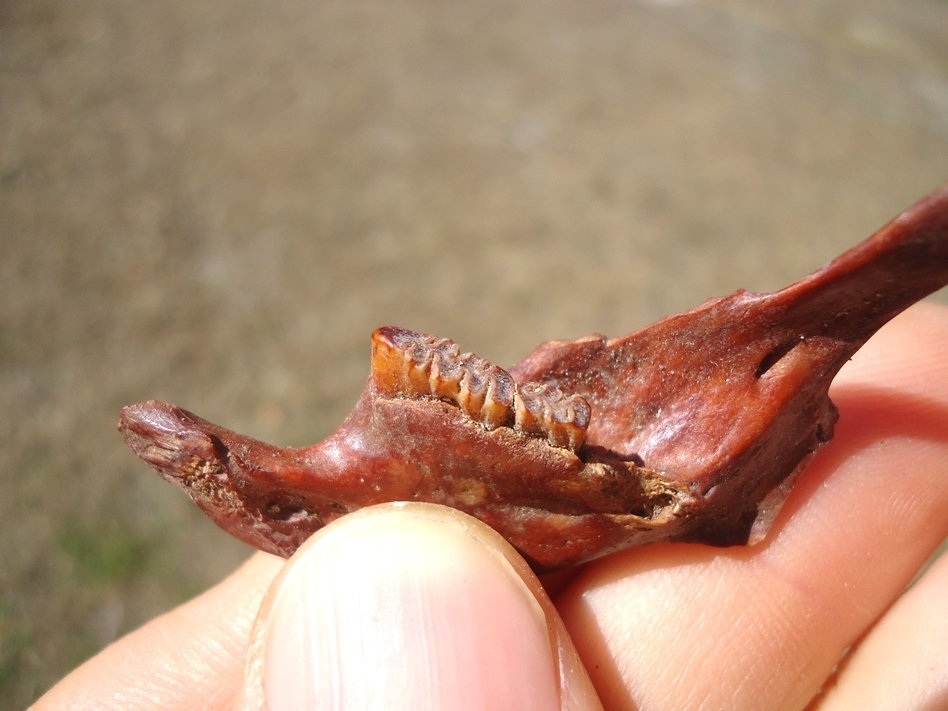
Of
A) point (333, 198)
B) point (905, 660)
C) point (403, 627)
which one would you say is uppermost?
point (333, 198)

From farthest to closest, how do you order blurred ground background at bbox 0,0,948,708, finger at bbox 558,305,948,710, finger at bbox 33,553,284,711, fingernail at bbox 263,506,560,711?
blurred ground background at bbox 0,0,948,708 → finger at bbox 33,553,284,711 → finger at bbox 558,305,948,710 → fingernail at bbox 263,506,560,711

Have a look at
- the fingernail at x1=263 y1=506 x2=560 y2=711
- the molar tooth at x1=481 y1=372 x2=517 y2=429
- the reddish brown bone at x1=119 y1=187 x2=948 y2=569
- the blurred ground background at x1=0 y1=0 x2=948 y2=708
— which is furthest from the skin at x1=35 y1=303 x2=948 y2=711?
the blurred ground background at x1=0 y1=0 x2=948 y2=708

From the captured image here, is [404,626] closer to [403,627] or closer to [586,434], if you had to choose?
[403,627]

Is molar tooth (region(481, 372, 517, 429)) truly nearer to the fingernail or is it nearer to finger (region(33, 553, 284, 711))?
the fingernail

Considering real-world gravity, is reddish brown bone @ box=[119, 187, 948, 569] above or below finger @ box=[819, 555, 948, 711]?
above

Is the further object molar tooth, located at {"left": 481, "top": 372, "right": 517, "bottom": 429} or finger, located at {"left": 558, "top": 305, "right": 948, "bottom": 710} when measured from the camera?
finger, located at {"left": 558, "top": 305, "right": 948, "bottom": 710}

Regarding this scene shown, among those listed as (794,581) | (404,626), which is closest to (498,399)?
(404,626)

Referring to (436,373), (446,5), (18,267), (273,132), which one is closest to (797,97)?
(446,5)

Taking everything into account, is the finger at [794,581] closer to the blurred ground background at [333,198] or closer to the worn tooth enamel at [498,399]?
the worn tooth enamel at [498,399]
